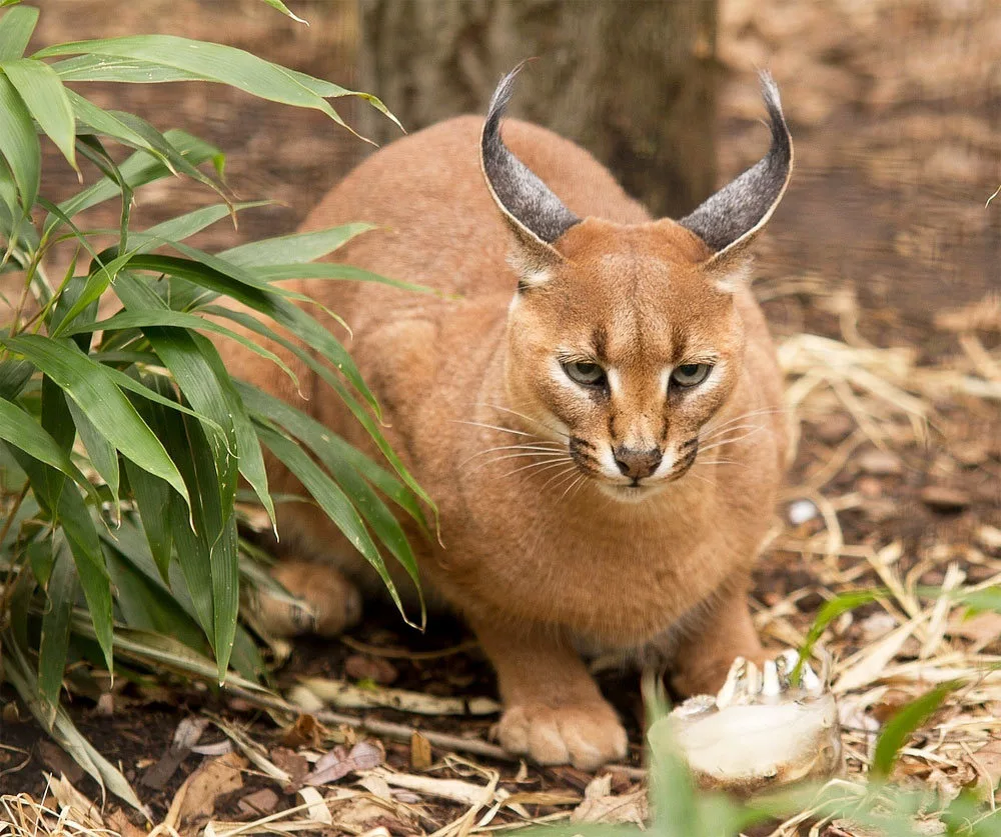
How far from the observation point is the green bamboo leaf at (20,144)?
2412 mm

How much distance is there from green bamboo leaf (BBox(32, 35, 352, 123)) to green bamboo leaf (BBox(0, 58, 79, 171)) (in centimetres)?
14

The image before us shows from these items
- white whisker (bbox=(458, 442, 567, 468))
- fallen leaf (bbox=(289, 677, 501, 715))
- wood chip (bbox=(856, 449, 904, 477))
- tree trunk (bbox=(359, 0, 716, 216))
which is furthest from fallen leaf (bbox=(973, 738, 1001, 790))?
tree trunk (bbox=(359, 0, 716, 216))

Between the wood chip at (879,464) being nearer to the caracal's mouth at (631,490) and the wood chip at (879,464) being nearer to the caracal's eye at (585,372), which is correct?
the caracal's mouth at (631,490)

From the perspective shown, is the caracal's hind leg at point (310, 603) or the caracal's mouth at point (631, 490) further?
the caracal's hind leg at point (310, 603)

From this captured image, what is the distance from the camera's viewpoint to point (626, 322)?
2939mm

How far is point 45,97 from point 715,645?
2249 mm

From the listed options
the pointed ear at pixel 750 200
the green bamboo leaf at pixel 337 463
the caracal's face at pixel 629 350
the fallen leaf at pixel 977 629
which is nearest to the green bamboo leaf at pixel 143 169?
the green bamboo leaf at pixel 337 463

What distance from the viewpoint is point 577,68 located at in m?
4.67

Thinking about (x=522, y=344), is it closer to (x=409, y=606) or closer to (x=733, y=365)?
(x=733, y=365)

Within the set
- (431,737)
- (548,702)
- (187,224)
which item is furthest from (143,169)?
(548,702)

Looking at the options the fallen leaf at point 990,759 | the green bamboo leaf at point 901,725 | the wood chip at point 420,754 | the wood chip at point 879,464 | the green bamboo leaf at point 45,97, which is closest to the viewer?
the green bamboo leaf at point 901,725

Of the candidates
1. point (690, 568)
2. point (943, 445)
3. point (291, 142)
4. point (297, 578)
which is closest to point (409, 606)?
point (297, 578)

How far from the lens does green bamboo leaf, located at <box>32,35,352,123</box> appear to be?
265 cm

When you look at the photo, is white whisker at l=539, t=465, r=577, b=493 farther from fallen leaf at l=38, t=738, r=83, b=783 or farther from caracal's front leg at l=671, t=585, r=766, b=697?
fallen leaf at l=38, t=738, r=83, b=783
